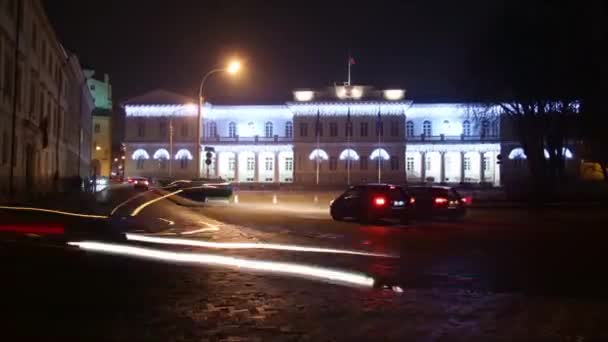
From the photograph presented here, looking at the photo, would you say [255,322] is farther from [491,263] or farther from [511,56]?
[511,56]

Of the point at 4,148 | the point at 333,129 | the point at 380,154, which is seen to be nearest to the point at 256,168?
the point at 333,129

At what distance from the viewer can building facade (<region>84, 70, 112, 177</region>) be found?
11464 centimetres

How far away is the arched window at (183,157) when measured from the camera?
101262 mm

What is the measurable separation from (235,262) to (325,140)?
282 ft

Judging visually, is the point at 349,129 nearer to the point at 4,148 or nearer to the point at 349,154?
the point at 349,154

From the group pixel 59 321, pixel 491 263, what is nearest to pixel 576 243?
pixel 491 263

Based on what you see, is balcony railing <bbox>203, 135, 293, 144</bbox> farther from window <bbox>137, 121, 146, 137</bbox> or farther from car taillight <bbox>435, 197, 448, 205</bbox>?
car taillight <bbox>435, 197, 448, 205</bbox>

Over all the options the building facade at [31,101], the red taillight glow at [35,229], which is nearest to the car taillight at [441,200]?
the building facade at [31,101]

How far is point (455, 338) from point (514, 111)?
144ft

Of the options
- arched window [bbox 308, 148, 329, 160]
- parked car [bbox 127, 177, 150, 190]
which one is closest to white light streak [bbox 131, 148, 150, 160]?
arched window [bbox 308, 148, 329, 160]

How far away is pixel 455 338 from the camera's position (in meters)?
6.84

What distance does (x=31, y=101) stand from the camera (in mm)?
36469

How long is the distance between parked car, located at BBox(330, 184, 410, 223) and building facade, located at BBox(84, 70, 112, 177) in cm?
9490

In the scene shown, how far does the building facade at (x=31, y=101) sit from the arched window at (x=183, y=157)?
4498cm
